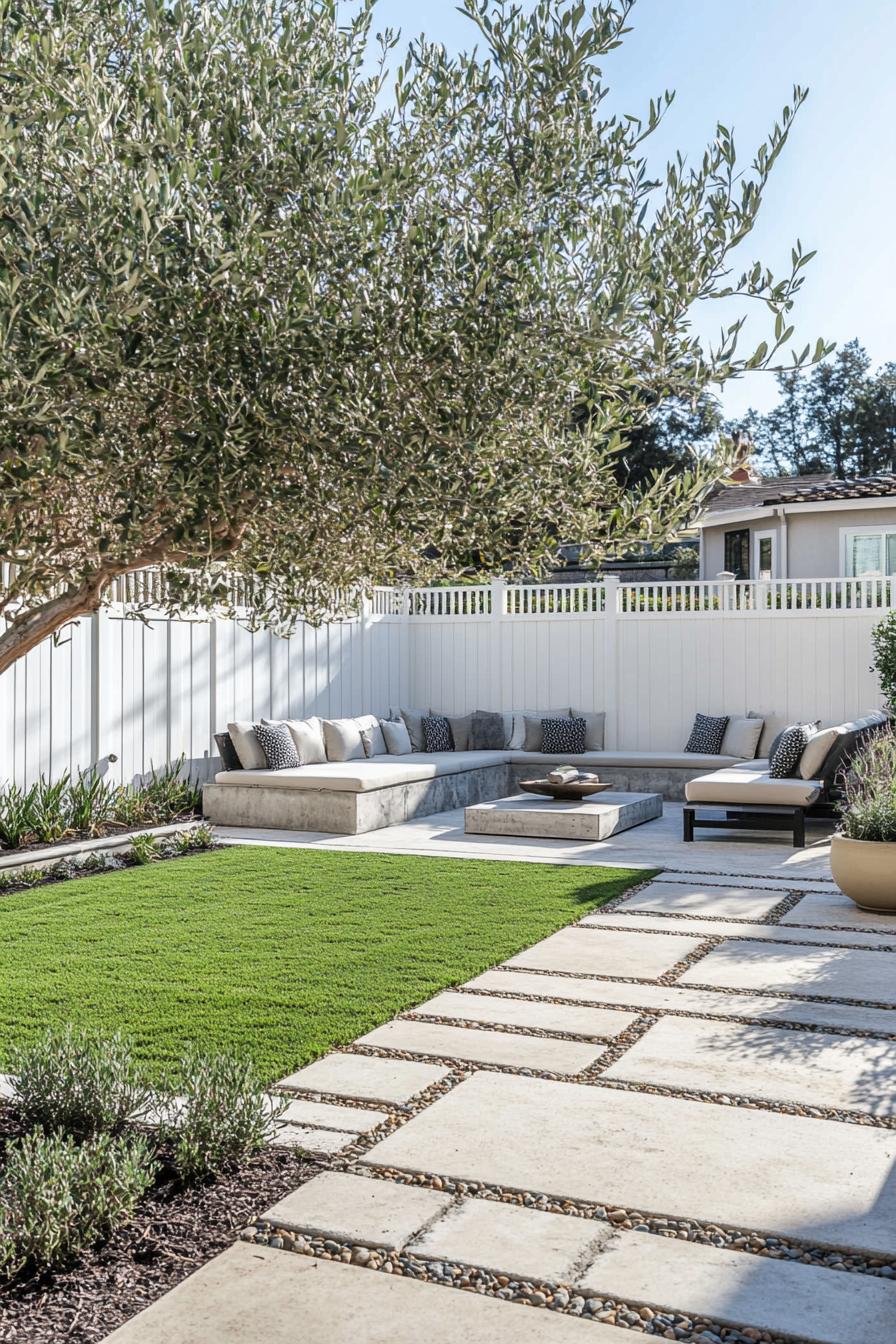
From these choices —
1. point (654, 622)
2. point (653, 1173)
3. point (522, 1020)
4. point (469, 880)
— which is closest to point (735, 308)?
point (653, 1173)

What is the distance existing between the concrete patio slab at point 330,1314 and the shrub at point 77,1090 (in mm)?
758

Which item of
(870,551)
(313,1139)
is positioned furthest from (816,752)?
(870,551)

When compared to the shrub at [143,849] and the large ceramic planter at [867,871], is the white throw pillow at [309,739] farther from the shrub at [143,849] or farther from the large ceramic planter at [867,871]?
the large ceramic planter at [867,871]

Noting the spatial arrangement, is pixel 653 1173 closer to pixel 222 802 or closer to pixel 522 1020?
pixel 522 1020

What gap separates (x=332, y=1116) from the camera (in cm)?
360

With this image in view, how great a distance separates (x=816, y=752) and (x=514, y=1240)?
6.95m

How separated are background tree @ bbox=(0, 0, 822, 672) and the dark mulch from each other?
1555mm

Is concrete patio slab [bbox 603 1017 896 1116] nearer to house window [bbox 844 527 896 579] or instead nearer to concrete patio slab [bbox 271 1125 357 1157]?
concrete patio slab [bbox 271 1125 357 1157]

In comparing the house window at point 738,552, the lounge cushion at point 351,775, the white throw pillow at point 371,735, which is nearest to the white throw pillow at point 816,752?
the lounge cushion at point 351,775

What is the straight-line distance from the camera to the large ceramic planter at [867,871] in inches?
247

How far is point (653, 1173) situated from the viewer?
3.14 metres

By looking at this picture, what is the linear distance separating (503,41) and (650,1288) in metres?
3.08

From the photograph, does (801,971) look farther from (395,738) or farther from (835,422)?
(835,422)

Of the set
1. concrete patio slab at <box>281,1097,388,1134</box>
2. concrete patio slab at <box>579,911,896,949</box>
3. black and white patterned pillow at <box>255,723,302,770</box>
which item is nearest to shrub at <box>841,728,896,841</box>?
concrete patio slab at <box>579,911,896,949</box>
